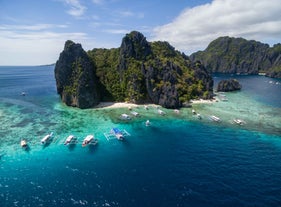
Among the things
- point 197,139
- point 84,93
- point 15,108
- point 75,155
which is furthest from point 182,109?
point 15,108

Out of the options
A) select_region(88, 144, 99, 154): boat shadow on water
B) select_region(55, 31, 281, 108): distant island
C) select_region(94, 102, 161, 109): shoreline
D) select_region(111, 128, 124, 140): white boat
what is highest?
select_region(55, 31, 281, 108): distant island

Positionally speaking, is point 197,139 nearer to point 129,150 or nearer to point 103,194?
point 129,150

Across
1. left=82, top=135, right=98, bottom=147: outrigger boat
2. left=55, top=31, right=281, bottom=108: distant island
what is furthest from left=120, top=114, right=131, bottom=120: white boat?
left=82, top=135, right=98, bottom=147: outrigger boat

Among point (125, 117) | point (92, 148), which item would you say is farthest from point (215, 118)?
point (92, 148)

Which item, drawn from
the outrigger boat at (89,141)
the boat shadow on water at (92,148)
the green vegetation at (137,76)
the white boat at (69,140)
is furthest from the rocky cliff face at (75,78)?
the boat shadow on water at (92,148)

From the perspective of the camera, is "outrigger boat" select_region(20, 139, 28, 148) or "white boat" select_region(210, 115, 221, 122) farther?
"white boat" select_region(210, 115, 221, 122)

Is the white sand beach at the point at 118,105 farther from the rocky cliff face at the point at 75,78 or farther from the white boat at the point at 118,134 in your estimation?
the white boat at the point at 118,134

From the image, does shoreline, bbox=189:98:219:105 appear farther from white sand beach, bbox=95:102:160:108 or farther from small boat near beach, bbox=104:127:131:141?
small boat near beach, bbox=104:127:131:141
